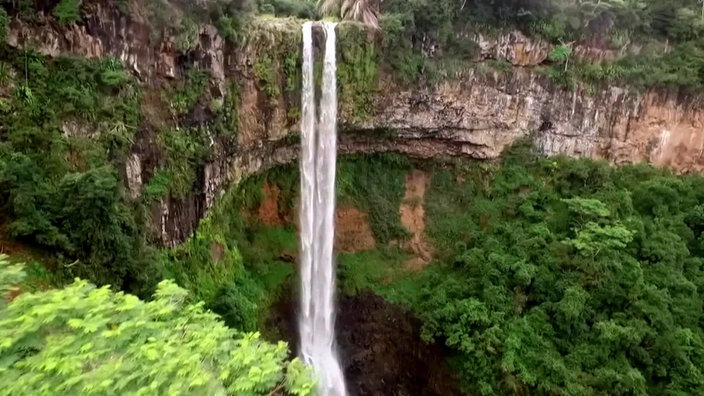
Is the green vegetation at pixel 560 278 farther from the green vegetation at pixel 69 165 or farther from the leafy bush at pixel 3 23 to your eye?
the leafy bush at pixel 3 23

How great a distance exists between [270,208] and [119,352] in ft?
39.7

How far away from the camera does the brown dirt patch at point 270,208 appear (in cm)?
1602

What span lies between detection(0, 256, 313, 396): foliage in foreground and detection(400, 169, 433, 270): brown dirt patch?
1227cm

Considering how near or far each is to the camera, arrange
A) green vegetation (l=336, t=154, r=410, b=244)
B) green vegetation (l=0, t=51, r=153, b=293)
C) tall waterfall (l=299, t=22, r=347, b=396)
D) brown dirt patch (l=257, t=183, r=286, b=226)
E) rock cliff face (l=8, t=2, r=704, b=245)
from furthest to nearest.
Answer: green vegetation (l=336, t=154, r=410, b=244) < brown dirt patch (l=257, t=183, r=286, b=226) < tall waterfall (l=299, t=22, r=347, b=396) < rock cliff face (l=8, t=2, r=704, b=245) < green vegetation (l=0, t=51, r=153, b=293)

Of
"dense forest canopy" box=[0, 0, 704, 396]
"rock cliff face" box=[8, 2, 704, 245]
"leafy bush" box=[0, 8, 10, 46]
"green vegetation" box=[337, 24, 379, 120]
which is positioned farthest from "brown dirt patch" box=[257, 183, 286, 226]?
"leafy bush" box=[0, 8, 10, 46]

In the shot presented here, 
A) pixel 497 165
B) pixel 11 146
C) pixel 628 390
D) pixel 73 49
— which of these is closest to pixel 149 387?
pixel 11 146

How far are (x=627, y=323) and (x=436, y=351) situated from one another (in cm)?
493

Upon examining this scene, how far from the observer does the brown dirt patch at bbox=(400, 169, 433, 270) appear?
16.8 m

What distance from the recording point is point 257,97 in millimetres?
13508

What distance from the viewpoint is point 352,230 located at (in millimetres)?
16922

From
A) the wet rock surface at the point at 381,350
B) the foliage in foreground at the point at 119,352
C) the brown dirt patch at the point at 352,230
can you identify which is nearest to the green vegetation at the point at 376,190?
the brown dirt patch at the point at 352,230

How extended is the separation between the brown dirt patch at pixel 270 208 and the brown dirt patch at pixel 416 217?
427 cm

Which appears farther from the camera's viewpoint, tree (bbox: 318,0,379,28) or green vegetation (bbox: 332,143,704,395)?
tree (bbox: 318,0,379,28)

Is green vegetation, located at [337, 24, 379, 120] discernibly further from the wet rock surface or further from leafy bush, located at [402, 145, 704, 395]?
the wet rock surface
